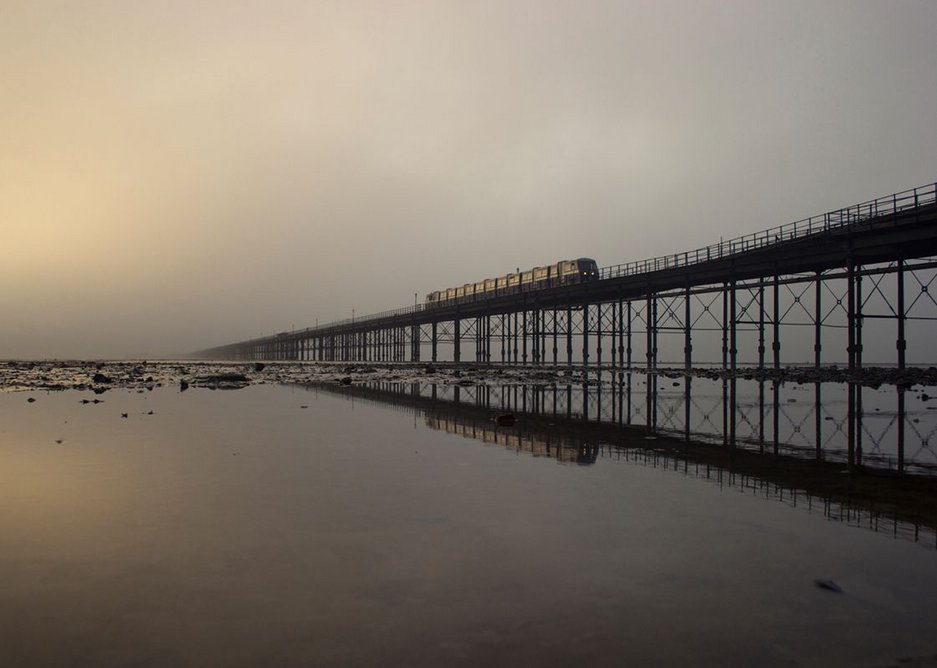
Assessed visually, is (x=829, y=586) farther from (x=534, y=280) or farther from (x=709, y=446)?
(x=534, y=280)

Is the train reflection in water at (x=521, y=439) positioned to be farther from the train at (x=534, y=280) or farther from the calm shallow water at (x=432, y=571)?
the train at (x=534, y=280)

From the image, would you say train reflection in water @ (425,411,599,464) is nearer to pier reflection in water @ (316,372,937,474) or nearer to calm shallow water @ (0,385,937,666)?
calm shallow water @ (0,385,937,666)

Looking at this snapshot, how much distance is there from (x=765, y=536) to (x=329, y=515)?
3.60 meters

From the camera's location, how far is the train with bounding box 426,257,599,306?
195ft

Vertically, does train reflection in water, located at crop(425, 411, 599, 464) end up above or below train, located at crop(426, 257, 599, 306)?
below

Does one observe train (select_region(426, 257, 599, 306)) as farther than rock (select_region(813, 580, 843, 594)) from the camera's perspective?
Yes

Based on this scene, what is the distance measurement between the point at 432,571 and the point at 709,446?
784 centimetres

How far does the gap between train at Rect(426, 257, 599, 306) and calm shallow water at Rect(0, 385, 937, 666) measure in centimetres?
5286

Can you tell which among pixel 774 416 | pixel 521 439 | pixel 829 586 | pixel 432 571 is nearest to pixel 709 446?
pixel 521 439

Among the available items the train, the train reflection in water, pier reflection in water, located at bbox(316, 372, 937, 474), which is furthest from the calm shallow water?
the train

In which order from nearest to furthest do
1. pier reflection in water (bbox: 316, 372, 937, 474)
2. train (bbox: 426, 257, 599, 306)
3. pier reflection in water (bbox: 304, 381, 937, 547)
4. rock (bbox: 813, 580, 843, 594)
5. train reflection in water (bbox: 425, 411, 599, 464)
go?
rock (bbox: 813, 580, 843, 594), pier reflection in water (bbox: 304, 381, 937, 547), train reflection in water (bbox: 425, 411, 599, 464), pier reflection in water (bbox: 316, 372, 937, 474), train (bbox: 426, 257, 599, 306)

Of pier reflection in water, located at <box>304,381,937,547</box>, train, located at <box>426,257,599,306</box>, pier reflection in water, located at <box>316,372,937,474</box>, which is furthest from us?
train, located at <box>426,257,599,306</box>

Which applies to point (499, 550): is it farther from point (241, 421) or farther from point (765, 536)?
point (241, 421)

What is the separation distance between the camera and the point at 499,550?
4590mm
